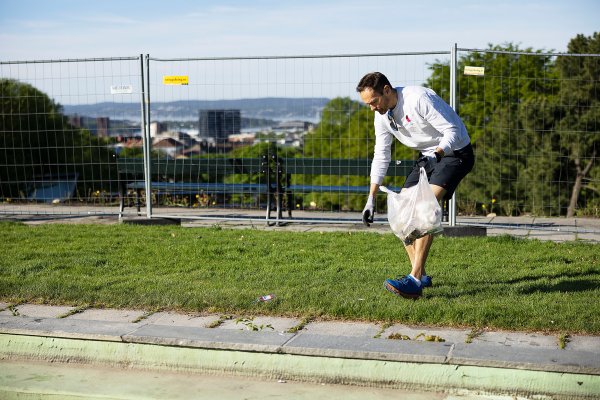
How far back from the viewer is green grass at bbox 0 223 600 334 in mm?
5238

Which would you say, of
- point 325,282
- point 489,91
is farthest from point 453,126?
point 489,91

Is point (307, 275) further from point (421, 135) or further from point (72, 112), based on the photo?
point (72, 112)

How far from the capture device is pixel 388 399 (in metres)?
3.99

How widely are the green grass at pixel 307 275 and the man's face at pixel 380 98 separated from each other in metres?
1.37

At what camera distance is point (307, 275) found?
6488 mm

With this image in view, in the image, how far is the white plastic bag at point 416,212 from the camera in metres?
5.59

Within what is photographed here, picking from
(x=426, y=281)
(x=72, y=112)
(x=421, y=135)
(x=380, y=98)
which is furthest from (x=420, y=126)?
(x=72, y=112)

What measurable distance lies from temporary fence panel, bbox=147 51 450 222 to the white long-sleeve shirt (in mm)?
3558

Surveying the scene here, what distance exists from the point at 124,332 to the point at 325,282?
189 cm

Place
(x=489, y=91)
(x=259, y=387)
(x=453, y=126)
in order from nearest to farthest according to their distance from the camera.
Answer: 1. (x=259, y=387)
2. (x=453, y=126)
3. (x=489, y=91)

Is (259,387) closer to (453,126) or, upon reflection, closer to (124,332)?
(124,332)

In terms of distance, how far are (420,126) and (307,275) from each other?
162cm

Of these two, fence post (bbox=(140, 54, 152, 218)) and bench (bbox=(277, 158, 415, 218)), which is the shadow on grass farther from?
fence post (bbox=(140, 54, 152, 218))

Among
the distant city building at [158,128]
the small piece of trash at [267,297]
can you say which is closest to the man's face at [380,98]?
the small piece of trash at [267,297]
